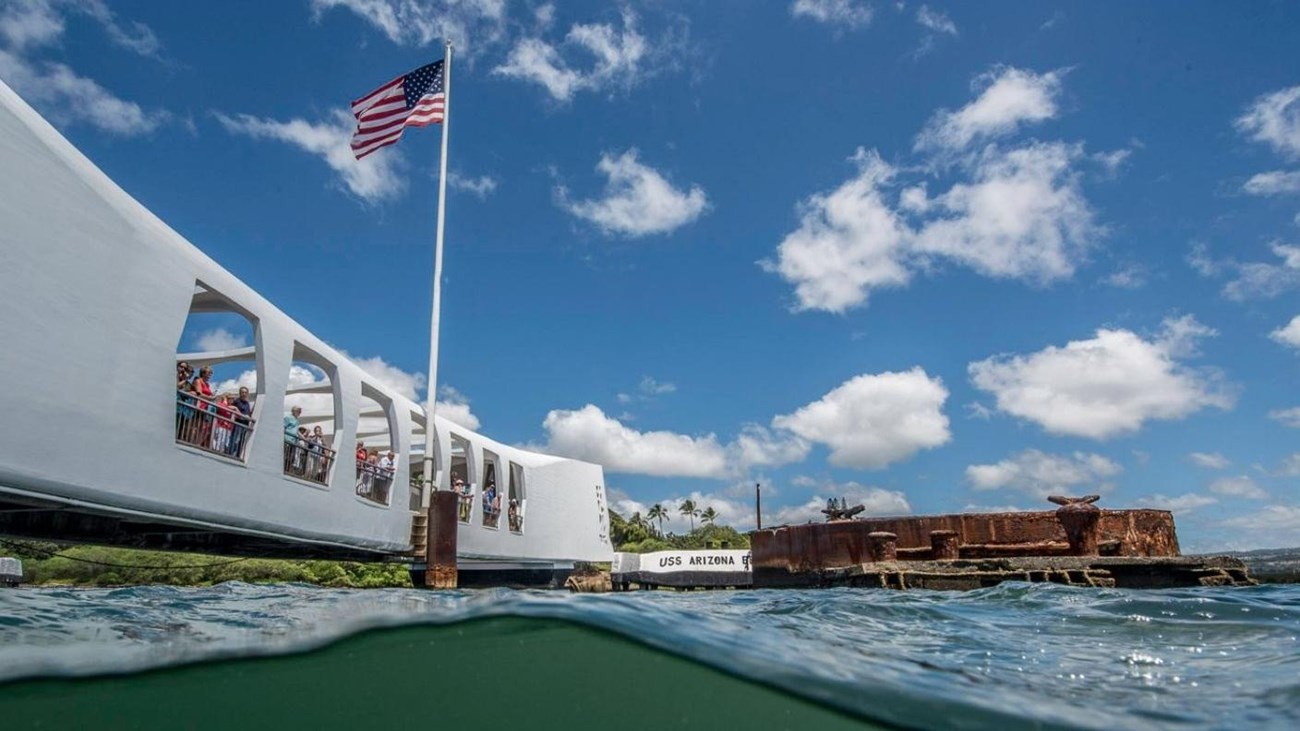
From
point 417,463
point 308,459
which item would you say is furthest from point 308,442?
point 417,463

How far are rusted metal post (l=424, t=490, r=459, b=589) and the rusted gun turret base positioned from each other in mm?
9902

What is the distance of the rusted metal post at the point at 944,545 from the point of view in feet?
54.9

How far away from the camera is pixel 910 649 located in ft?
17.5

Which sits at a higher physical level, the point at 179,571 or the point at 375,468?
the point at 375,468

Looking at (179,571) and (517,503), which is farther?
(517,503)

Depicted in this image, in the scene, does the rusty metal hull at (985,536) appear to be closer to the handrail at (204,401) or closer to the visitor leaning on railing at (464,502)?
the visitor leaning on railing at (464,502)

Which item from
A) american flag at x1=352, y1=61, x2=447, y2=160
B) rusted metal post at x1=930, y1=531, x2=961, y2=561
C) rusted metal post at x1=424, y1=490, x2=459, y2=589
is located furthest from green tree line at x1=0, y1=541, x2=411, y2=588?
rusted metal post at x1=930, y1=531, x2=961, y2=561

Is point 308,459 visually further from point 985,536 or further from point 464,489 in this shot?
point 985,536

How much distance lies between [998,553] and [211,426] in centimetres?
1665

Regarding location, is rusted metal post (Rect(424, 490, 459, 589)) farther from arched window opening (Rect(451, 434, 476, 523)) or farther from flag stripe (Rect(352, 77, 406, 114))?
flag stripe (Rect(352, 77, 406, 114))

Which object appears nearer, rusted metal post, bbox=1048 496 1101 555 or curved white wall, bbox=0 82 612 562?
curved white wall, bbox=0 82 612 562

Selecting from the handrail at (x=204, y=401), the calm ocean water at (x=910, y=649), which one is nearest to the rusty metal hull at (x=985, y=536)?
the calm ocean water at (x=910, y=649)

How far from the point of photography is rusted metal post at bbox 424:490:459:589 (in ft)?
61.4

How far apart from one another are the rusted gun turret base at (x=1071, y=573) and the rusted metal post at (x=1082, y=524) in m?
0.84
